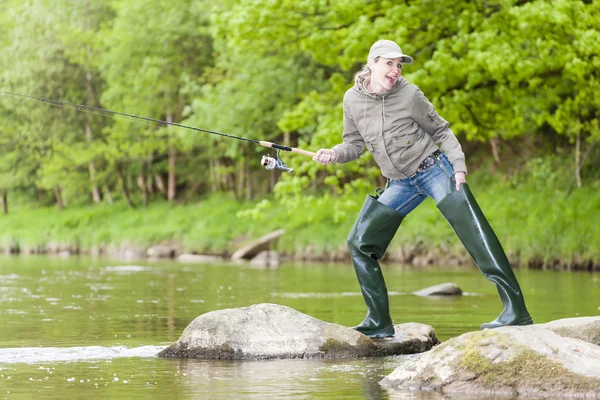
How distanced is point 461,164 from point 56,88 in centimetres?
4673

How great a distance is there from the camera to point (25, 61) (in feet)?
175

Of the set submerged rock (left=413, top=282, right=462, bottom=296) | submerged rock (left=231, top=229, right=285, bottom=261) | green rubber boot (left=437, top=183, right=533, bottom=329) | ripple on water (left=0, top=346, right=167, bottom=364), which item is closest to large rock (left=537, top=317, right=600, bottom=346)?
green rubber boot (left=437, top=183, right=533, bottom=329)

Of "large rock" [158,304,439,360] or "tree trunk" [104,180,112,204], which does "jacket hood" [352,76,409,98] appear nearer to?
"large rock" [158,304,439,360]

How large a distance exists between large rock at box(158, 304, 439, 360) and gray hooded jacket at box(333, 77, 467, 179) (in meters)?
1.43

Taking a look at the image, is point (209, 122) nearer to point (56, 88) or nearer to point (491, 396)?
point (56, 88)

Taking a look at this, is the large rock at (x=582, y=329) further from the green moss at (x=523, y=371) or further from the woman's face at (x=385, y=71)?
the woman's face at (x=385, y=71)

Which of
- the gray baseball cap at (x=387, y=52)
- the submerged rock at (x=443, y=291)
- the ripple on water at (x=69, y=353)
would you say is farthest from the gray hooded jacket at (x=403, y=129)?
the submerged rock at (x=443, y=291)

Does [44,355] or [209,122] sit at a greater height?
[209,122]

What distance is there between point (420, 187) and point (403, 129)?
52cm

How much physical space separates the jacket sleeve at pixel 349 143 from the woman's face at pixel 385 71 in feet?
1.61

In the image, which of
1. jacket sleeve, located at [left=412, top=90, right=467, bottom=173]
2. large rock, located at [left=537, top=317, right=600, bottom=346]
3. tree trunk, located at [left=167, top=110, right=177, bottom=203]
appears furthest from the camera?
tree trunk, located at [left=167, top=110, right=177, bottom=203]

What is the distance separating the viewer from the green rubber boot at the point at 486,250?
9.13 metres

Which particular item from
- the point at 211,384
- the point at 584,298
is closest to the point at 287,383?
the point at 211,384

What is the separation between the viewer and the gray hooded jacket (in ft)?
30.4
